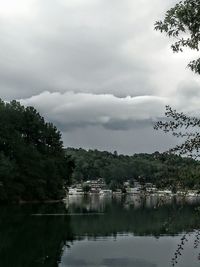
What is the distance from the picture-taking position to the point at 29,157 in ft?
329

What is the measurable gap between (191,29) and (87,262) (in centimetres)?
2665

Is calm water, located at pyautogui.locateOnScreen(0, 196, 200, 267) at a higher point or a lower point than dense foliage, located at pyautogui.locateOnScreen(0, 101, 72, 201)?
lower

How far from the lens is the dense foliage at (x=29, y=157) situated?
310ft

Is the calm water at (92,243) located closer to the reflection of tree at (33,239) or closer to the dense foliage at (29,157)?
the reflection of tree at (33,239)

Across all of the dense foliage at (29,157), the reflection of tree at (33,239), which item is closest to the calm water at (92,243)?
the reflection of tree at (33,239)

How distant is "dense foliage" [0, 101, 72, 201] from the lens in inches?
3716

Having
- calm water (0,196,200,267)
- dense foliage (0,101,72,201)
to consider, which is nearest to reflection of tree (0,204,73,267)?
calm water (0,196,200,267)

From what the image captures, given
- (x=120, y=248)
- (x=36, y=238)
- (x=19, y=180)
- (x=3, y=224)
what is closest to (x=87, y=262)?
(x=120, y=248)

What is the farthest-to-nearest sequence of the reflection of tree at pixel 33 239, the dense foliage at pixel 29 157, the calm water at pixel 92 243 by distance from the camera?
1. the dense foliage at pixel 29 157
2. the reflection of tree at pixel 33 239
3. the calm water at pixel 92 243

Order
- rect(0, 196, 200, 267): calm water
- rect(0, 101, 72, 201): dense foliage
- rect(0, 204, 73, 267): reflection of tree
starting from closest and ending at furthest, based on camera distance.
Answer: rect(0, 196, 200, 267): calm water < rect(0, 204, 73, 267): reflection of tree < rect(0, 101, 72, 201): dense foliage

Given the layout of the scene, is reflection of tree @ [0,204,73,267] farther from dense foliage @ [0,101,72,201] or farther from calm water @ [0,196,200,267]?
dense foliage @ [0,101,72,201]

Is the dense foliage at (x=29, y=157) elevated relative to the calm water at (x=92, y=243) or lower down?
elevated

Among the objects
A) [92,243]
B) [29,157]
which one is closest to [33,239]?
[92,243]

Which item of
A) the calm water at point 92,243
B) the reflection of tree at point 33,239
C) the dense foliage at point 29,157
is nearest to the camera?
the calm water at point 92,243
